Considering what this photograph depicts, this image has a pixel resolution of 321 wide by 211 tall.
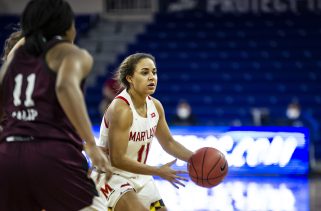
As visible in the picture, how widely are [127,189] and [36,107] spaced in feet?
5.04

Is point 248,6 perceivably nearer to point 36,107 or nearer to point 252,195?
point 252,195

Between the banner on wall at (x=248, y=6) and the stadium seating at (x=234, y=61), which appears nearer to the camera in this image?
the stadium seating at (x=234, y=61)

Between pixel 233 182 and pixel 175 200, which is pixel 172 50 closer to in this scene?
pixel 233 182

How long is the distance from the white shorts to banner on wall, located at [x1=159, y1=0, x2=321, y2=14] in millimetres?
13562

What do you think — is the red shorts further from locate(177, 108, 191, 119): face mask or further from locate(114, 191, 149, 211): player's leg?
locate(177, 108, 191, 119): face mask

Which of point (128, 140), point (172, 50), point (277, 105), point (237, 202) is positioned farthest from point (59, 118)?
point (172, 50)

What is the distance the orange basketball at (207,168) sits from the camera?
432cm

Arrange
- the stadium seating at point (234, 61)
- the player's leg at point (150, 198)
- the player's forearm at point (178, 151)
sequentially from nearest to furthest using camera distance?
1. the player's leg at point (150, 198)
2. the player's forearm at point (178, 151)
3. the stadium seating at point (234, 61)

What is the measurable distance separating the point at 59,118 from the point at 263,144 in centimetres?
806

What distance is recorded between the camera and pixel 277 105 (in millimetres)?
14469

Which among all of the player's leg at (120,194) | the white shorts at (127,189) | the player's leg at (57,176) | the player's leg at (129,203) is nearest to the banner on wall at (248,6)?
the white shorts at (127,189)

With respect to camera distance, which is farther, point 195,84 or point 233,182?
point 195,84

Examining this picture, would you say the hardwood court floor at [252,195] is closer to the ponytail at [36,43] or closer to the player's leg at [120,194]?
the player's leg at [120,194]

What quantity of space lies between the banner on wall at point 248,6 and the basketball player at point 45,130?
1496 centimetres
